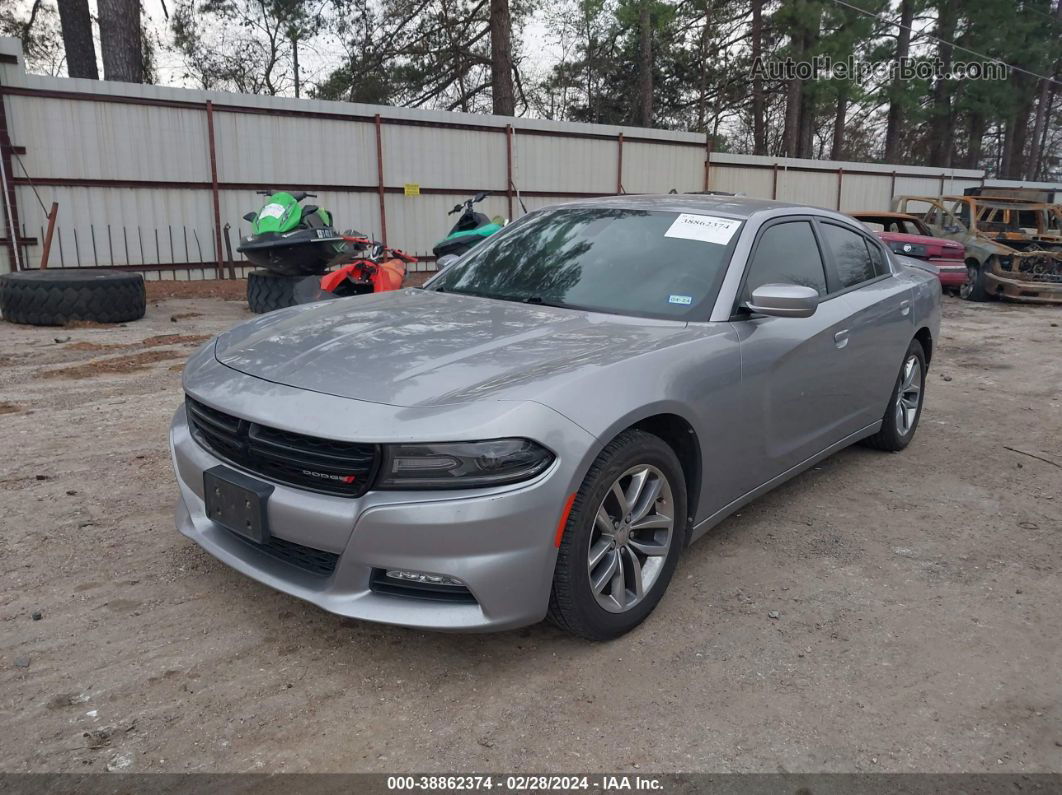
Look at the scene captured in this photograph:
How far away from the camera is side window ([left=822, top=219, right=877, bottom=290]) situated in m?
4.46

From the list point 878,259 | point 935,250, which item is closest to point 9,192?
point 878,259

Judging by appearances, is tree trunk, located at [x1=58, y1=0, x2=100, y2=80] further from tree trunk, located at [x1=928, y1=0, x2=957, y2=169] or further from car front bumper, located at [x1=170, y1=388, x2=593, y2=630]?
tree trunk, located at [x1=928, y1=0, x2=957, y2=169]

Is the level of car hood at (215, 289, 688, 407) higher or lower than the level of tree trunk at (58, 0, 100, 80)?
lower

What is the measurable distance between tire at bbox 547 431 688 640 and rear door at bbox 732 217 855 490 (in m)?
0.58

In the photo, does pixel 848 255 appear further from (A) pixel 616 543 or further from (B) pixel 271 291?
(B) pixel 271 291

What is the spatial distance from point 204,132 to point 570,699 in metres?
12.1

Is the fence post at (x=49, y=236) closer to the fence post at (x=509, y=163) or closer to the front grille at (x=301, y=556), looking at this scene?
the fence post at (x=509, y=163)

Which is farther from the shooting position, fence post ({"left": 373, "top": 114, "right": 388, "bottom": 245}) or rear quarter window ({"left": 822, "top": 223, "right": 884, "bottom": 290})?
fence post ({"left": 373, "top": 114, "right": 388, "bottom": 245})

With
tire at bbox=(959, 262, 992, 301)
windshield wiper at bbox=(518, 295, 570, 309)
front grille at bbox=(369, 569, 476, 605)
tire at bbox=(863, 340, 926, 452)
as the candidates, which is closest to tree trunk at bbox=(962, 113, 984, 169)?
tire at bbox=(959, 262, 992, 301)

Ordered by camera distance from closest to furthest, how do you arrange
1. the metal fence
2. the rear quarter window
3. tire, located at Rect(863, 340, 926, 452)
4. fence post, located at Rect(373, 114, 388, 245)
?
the rear quarter window → tire, located at Rect(863, 340, 926, 452) → the metal fence → fence post, located at Rect(373, 114, 388, 245)

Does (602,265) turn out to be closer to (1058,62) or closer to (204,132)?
(204,132)

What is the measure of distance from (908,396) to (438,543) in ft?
13.0

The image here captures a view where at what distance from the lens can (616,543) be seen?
2.87 meters

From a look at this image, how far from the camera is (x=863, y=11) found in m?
25.2
